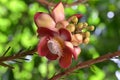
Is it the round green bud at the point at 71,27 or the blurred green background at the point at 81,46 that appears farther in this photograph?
the blurred green background at the point at 81,46

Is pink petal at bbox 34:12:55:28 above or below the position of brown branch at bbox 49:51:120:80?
above

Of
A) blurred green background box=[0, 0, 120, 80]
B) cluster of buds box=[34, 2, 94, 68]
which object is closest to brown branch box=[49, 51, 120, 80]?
cluster of buds box=[34, 2, 94, 68]

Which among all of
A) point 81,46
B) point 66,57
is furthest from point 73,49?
point 81,46

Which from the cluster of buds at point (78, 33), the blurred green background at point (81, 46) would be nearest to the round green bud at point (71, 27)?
the cluster of buds at point (78, 33)

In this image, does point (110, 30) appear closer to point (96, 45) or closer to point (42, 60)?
point (96, 45)

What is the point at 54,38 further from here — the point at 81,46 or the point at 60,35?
the point at 81,46

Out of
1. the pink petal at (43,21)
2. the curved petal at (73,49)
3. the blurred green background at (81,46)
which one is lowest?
the blurred green background at (81,46)

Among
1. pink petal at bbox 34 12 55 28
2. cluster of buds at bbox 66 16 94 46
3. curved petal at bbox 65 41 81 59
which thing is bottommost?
curved petal at bbox 65 41 81 59

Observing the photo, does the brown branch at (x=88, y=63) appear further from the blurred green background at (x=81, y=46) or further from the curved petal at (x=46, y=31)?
the blurred green background at (x=81, y=46)

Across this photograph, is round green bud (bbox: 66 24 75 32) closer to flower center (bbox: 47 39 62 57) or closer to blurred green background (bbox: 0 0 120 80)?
flower center (bbox: 47 39 62 57)
